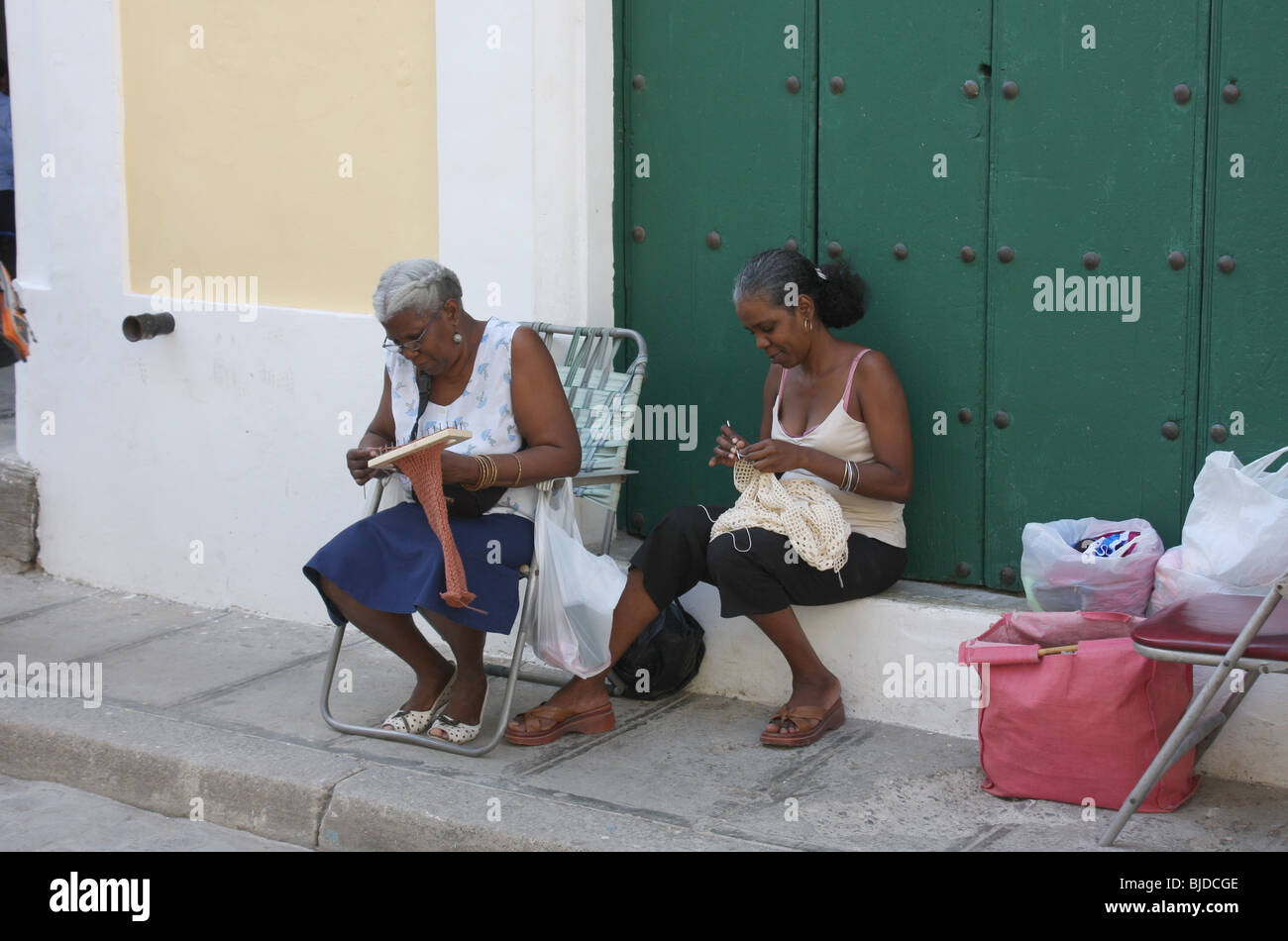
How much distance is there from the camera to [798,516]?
12.9 feet

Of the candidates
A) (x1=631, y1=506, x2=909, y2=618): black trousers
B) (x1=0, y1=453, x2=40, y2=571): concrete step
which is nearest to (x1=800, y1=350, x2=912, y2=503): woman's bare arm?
(x1=631, y1=506, x2=909, y2=618): black trousers

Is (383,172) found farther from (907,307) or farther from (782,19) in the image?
(907,307)

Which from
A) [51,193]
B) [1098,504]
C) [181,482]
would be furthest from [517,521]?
[51,193]

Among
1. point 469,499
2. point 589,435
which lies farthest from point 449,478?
point 589,435

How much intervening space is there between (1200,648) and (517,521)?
1790 mm

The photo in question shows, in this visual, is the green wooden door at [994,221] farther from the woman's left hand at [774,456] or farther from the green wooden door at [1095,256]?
the woman's left hand at [774,456]

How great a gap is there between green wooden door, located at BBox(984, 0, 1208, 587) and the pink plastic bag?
1.83 ft

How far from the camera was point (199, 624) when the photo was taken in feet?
17.5

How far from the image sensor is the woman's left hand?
3783 mm

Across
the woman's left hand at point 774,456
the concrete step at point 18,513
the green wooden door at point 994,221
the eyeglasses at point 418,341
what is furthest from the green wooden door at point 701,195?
the concrete step at point 18,513

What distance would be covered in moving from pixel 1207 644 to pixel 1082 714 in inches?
18.1

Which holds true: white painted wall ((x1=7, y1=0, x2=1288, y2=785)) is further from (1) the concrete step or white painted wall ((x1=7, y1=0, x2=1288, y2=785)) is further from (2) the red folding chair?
(2) the red folding chair

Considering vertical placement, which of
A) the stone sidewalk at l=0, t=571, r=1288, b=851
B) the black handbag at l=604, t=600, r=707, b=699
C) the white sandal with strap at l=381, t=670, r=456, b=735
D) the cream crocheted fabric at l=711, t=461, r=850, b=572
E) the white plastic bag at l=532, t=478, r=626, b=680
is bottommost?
the stone sidewalk at l=0, t=571, r=1288, b=851

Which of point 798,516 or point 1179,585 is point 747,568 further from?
point 1179,585
